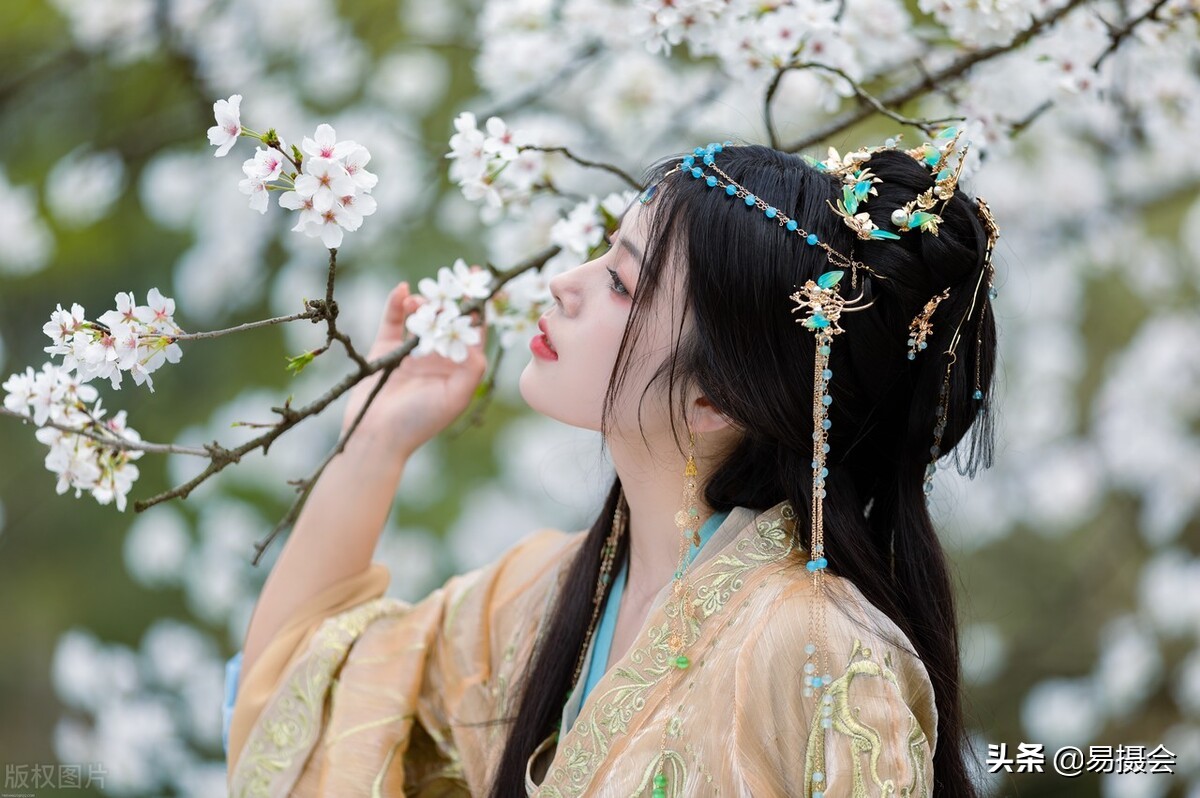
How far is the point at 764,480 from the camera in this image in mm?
1343

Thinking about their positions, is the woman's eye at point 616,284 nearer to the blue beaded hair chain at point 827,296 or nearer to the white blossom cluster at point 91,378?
the blue beaded hair chain at point 827,296

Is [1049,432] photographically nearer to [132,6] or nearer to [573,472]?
[573,472]

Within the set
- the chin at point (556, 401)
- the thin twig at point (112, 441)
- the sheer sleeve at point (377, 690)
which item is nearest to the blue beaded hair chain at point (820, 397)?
the chin at point (556, 401)

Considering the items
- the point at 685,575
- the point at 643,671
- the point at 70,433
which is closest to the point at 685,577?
the point at 685,575

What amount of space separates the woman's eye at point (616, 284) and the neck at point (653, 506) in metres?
0.18

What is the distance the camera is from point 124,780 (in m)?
2.56

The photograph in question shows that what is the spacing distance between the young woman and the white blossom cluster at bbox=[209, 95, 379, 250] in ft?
1.16

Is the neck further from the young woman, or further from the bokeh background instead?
the bokeh background

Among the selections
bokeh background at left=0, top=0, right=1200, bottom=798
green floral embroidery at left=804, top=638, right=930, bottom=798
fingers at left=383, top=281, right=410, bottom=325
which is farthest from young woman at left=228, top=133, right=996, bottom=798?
bokeh background at left=0, top=0, right=1200, bottom=798

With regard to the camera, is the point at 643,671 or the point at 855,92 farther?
the point at 855,92

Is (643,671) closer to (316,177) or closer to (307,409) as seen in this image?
(307,409)

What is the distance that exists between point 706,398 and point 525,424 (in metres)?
1.86

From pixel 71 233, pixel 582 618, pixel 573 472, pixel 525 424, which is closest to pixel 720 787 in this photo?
pixel 582 618

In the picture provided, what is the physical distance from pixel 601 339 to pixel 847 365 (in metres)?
0.27
